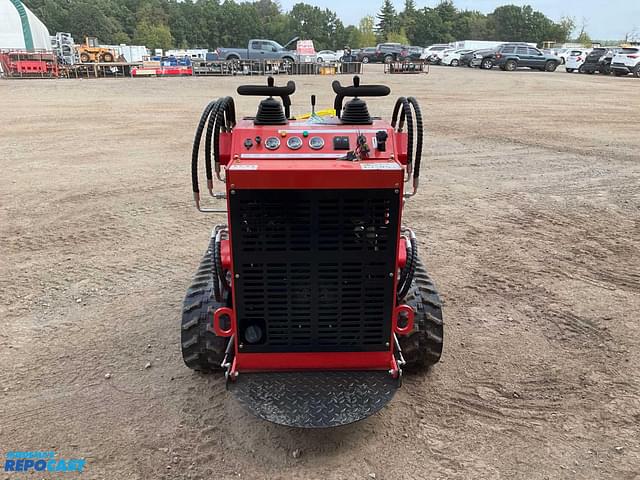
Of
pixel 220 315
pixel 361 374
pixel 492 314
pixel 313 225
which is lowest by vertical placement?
pixel 492 314

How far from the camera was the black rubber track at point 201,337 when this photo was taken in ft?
11.2

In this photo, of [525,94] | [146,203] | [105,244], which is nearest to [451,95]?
[525,94]

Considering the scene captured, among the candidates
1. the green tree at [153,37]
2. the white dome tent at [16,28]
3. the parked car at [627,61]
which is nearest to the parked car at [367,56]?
the parked car at [627,61]

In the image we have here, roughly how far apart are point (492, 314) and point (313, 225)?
234cm

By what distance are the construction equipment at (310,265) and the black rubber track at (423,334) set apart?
4.7 inches

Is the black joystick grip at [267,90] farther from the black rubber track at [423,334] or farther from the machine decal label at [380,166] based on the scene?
the black rubber track at [423,334]

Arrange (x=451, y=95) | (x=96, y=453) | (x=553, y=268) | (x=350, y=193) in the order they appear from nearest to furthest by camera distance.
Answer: (x=350, y=193), (x=96, y=453), (x=553, y=268), (x=451, y=95)

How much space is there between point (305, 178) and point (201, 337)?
135 centimetres

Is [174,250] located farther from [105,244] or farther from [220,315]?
[220,315]

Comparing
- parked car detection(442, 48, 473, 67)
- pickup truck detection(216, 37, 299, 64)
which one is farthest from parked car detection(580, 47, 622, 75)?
pickup truck detection(216, 37, 299, 64)

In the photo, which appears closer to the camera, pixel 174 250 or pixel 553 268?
pixel 553 268

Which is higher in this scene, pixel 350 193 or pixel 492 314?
pixel 350 193

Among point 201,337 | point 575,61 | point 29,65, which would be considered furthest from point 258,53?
point 201,337

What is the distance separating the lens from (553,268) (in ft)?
17.7
